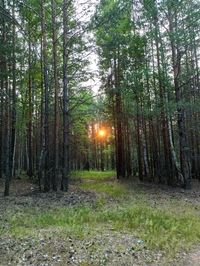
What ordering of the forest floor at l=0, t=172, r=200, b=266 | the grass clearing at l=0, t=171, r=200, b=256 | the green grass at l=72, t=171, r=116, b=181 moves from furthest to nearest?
1. the green grass at l=72, t=171, r=116, b=181
2. the grass clearing at l=0, t=171, r=200, b=256
3. the forest floor at l=0, t=172, r=200, b=266

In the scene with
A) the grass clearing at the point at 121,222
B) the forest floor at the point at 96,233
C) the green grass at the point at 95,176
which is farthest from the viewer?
the green grass at the point at 95,176

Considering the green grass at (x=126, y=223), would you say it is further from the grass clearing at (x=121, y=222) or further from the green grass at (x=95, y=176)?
the green grass at (x=95, y=176)

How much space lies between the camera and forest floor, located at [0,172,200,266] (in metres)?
6.80

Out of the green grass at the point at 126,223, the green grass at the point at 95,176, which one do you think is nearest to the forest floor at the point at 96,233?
the green grass at the point at 126,223

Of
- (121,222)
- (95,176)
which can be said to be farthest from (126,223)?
(95,176)

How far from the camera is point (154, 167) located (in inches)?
1029

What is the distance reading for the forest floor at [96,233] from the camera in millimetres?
6797

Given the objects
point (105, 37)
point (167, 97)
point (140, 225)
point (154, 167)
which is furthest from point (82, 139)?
point (140, 225)

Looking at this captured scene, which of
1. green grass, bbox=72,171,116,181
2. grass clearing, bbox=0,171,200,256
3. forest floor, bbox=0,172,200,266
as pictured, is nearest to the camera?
forest floor, bbox=0,172,200,266

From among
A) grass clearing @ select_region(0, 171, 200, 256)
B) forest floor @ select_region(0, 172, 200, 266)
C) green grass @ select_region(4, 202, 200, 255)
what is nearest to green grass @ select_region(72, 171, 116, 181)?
forest floor @ select_region(0, 172, 200, 266)

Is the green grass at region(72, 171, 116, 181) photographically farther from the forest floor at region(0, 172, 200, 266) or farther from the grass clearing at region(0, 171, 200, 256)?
the grass clearing at region(0, 171, 200, 256)

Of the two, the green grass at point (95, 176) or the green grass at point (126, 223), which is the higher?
the green grass at point (95, 176)

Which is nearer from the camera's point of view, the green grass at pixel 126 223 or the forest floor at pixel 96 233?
the forest floor at pixel 96 233

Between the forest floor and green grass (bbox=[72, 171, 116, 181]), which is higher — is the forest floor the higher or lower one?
the lower one
